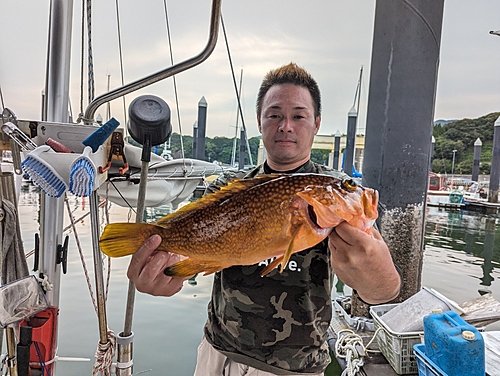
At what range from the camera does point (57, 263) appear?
1.97m

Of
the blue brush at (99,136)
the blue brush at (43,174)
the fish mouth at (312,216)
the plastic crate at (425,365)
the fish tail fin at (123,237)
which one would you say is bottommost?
the plastic crate at (425,365)

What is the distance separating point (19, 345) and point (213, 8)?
1879 millimetres

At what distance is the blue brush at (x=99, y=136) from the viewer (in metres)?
1.44

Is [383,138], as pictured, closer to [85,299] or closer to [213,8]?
[213,8]

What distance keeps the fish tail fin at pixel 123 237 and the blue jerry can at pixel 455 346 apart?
2.42 meters

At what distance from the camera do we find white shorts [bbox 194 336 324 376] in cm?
176

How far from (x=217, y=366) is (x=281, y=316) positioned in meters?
0.46

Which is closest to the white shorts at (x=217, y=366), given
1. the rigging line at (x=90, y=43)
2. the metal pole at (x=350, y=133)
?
the rigging line at (x=90, y=43)

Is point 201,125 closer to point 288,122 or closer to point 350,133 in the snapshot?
point 350,133

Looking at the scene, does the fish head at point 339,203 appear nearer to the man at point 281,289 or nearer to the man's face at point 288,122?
the man at point 281,289

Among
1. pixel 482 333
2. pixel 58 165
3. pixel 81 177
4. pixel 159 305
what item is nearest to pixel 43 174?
pixel 58 165

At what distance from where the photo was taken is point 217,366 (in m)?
1.84

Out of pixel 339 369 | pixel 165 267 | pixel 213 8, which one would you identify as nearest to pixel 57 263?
pixel 165 267

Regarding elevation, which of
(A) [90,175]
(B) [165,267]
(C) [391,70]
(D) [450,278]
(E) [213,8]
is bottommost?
(D) [450,278]
